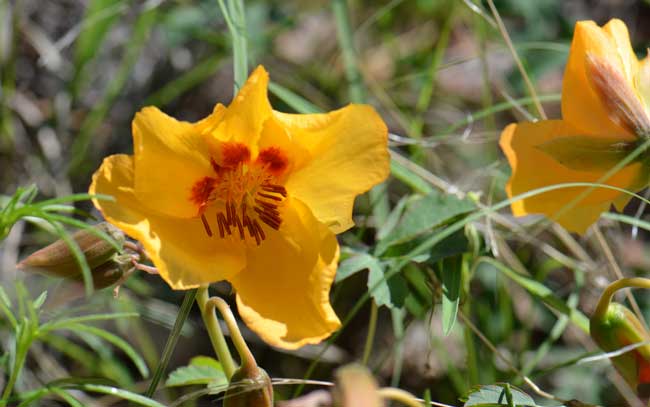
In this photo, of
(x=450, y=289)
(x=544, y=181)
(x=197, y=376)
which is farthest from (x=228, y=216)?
(x=544, y=181)

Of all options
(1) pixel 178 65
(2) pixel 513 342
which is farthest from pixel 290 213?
(1) pixel 178 65

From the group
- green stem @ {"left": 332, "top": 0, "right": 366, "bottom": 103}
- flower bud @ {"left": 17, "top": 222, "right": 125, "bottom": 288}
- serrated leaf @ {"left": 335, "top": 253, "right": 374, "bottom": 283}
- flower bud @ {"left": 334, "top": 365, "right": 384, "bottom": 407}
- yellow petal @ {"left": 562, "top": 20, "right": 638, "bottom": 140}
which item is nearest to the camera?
flower bud @ {"left": 334, "top": 365, "right": 384, "bottom": 407}

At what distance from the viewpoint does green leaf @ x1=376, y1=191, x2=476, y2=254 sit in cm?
154

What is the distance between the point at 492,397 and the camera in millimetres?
1270

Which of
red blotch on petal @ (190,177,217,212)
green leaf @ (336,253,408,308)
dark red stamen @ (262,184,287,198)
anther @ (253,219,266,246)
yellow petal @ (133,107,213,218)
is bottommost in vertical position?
green leaf @ (336,253,408,308)

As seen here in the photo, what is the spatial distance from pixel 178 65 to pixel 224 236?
1.56 metres

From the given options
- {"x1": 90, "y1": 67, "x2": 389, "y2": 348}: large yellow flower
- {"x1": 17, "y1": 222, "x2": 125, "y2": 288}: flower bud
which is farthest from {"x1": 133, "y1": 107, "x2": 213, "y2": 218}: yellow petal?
{"x1": 17, "y1": 222, "x2": 125, "y2": 288}: flower bud

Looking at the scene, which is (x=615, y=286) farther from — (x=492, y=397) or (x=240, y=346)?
(x=240, y=346)

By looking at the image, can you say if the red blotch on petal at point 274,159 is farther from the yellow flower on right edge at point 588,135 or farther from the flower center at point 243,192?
the yellow flower on right edge at point 588,135

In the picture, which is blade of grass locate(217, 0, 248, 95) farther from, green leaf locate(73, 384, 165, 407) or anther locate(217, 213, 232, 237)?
green leaf locate(73, 384, 165, 407)

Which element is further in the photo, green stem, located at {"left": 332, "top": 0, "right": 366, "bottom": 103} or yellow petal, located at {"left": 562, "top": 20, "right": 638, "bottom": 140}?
green stem, located at {"left": 332, "top": 0, "right": 366, "bottom": 103}

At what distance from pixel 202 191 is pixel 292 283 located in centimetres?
20

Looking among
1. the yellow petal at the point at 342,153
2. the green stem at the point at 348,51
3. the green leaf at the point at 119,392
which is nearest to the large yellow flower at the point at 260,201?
the yellow petal at the point at 342,153

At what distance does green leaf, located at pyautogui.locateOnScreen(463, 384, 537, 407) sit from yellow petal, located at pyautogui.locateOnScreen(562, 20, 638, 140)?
1.42ft
